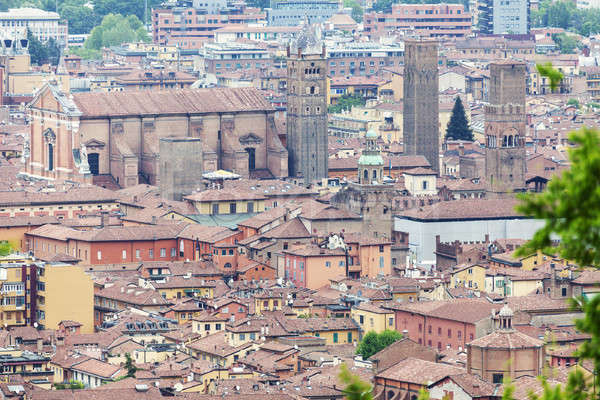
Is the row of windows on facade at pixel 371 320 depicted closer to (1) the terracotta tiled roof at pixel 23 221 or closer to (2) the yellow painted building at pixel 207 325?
(2) the yellow painted building at pixel 207 325

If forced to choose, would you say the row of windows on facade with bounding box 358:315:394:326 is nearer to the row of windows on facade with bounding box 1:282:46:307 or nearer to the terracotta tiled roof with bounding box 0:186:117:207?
the row of windows on facade with bounding box 1:282:46:307

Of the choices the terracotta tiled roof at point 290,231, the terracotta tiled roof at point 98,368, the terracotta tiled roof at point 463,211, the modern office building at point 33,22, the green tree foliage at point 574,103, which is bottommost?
the terracotta tiled roof at point 98,368

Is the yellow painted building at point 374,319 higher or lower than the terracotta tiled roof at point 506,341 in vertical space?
lower

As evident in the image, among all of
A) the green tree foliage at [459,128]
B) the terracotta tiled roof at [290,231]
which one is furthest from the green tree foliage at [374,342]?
the green tree foliage at [459,128]

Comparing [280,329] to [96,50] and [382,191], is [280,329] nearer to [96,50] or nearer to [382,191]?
[382,191]

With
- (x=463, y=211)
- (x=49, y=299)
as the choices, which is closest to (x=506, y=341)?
(x=49, y=299)

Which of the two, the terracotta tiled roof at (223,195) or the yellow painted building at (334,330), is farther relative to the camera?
the terracotta tiled roof at (223,195)
